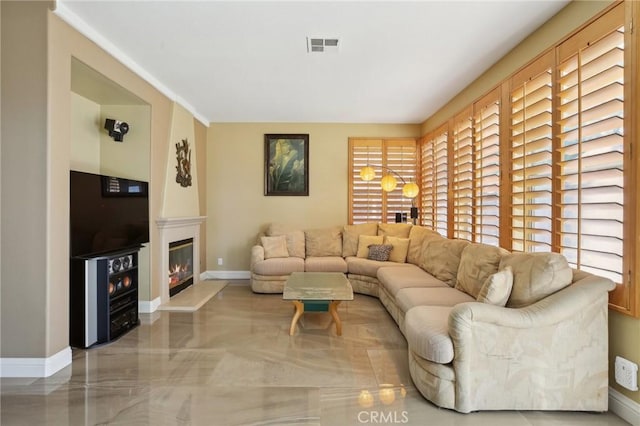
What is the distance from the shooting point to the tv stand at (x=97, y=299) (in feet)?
9.41

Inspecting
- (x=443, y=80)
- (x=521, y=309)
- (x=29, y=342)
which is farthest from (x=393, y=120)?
(x=29, y=342)

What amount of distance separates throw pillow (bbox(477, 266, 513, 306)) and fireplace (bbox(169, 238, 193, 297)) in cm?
398

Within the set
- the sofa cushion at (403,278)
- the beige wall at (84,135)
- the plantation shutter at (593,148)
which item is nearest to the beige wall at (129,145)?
the beige wall at (84,135)

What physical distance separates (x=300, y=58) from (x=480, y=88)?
213 cm

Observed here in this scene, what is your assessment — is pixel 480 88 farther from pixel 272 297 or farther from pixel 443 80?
pixel 272 297

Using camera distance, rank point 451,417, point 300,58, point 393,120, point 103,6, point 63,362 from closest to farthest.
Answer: point 451,417
point 103,6
point 63,362
point 300,58
point 393,120

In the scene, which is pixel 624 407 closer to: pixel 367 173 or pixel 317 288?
pixel 317 288

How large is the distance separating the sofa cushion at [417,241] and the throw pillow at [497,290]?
2.08 meters

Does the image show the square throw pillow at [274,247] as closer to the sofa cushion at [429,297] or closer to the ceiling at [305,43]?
the ceiling at [305,43]

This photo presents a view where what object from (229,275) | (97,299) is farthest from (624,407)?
(229,275)

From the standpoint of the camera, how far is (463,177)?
13.5 feet

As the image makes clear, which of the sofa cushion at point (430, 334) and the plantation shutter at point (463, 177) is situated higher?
the plantation shutter at point (463, 177)

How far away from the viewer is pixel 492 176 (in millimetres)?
3365

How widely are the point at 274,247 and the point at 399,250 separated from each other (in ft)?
6.60
